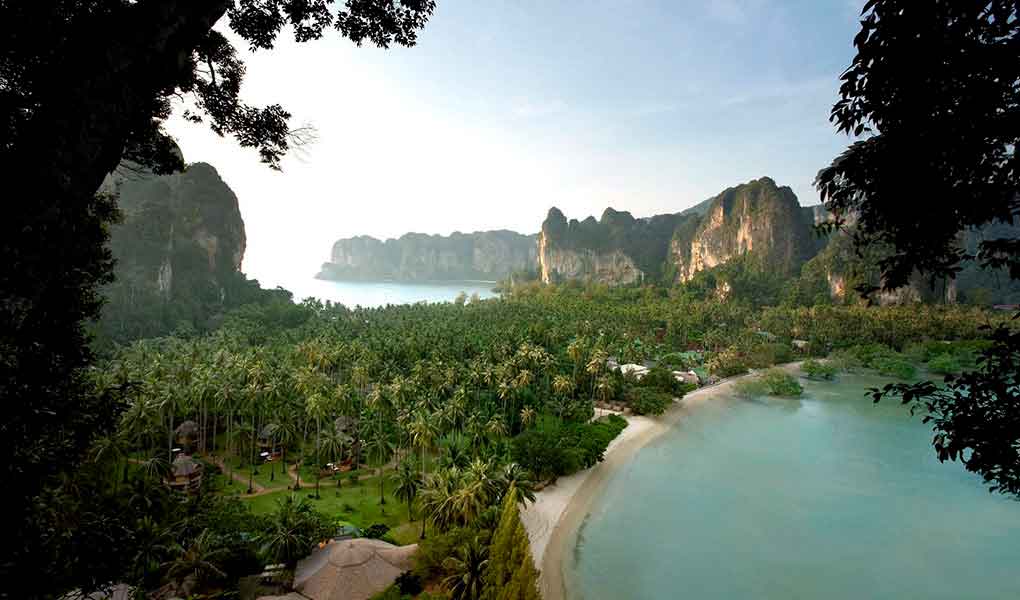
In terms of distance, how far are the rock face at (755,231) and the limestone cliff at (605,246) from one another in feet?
42.6

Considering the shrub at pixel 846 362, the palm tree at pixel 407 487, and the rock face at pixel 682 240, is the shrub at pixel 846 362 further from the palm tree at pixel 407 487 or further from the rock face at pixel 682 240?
the rock face at pixel 682 240

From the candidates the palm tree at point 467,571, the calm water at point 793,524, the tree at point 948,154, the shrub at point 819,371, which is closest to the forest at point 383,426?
the palm tree at point 467,571

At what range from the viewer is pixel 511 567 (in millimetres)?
13336

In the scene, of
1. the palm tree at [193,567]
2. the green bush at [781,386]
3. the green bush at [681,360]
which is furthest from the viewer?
the green bush at [681,360]

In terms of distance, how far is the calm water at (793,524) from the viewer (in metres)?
19.0

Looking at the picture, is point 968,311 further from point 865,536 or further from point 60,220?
point 60,220

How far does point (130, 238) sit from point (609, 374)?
77.7 metres

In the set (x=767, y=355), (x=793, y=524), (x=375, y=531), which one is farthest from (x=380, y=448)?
(x=767, y=355)

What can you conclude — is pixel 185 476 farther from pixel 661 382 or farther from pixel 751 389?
pixel 751 389

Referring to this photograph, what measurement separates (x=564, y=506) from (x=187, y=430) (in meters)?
24.7

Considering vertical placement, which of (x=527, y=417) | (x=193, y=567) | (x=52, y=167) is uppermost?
(x=52, y=167)

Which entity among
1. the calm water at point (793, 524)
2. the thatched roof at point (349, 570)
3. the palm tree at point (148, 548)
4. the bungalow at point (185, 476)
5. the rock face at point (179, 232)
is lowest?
the calm water at point (793, 524)

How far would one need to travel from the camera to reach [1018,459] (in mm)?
3635

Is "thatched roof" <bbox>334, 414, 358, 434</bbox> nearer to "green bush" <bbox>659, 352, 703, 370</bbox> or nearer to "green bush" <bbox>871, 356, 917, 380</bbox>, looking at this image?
"green bush" <bbox>659, 352, 703, 370</bbox>
